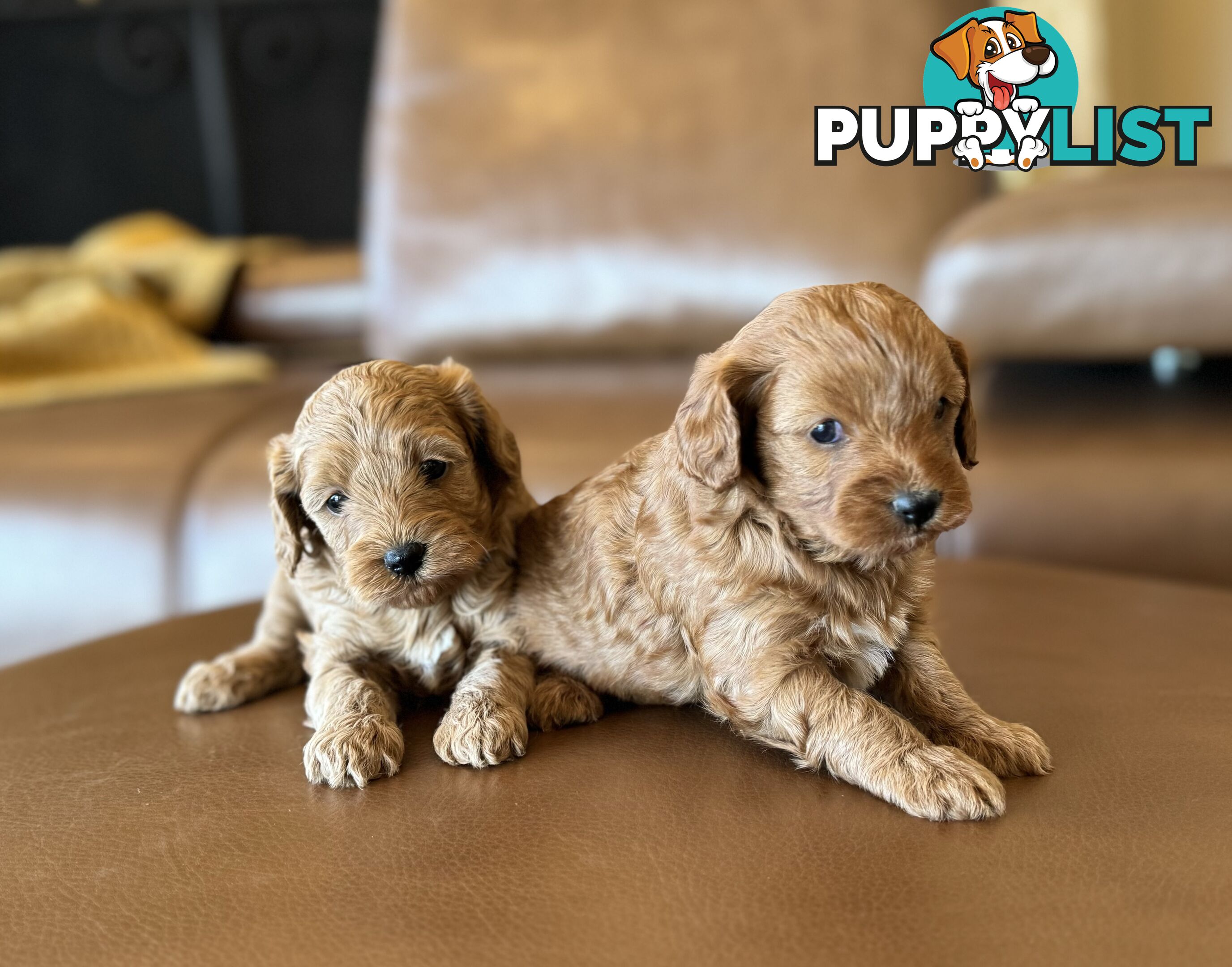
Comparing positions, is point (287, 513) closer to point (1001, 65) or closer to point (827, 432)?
point (827, 432)

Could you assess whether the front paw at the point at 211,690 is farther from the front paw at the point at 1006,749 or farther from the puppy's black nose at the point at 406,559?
the front paw at the point at 1006,749

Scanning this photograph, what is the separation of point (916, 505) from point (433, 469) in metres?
0.65

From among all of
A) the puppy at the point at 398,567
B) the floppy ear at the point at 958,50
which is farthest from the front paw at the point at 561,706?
the floppy ear at the point at 958,50

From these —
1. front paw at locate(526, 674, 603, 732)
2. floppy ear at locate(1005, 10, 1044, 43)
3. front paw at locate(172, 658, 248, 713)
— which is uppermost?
floppy ear at locate(1005, 10, 1044, 43)

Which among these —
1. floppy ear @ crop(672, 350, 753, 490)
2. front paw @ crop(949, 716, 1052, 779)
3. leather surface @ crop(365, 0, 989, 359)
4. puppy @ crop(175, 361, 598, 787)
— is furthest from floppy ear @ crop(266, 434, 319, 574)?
leather surface @ crop(365, 0, 989, 359)

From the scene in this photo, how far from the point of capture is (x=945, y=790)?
125cm

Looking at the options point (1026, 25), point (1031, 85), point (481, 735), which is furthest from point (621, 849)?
point (1026, 25)

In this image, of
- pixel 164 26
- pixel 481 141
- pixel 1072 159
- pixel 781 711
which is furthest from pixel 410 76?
pixel 164 26

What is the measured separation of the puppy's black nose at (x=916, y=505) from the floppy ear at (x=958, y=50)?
4.48 feet

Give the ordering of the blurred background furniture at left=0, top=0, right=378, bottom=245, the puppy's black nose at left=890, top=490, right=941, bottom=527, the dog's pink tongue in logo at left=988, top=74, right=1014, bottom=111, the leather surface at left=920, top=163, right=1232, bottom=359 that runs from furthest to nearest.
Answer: the blurred background furniture at left=0, top=0, right=378, bottom=245, the leather surface at left=920, top=163, right=1232, bottom=359, the dog's pink tongue in logo at left=988, top=74, right=1014, bottom=111, the puppy's black nose at left=890, top=490, right=941, bottom=527

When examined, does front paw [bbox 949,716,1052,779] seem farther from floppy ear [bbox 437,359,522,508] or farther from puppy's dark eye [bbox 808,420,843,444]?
floppy ear [bbox 437,359,522,508]

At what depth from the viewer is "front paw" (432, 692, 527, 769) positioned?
4.69ft

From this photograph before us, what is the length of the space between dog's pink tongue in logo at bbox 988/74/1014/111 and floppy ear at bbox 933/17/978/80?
0.07 metres

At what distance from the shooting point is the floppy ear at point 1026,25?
223 cm
